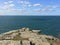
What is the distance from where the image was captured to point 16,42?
2319 cm

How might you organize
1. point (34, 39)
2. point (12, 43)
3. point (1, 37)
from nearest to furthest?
point (12, 43)
point (34, 39)
point (1, 37)

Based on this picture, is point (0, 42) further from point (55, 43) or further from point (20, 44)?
point (55, 43)

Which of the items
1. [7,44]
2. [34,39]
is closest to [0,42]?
[7,44]

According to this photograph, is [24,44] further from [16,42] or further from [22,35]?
[22,35]

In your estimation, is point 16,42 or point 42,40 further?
point 42,40

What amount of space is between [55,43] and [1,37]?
8.51 meters

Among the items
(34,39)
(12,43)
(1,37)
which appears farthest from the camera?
(1,37)

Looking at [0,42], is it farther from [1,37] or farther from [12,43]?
[1,37]

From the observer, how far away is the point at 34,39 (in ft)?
82.4

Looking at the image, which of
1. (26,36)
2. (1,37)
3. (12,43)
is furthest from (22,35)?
(12,43)

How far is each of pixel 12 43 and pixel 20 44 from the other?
42.8 inches

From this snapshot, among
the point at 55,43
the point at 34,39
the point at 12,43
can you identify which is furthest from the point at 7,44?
the point at 55,43

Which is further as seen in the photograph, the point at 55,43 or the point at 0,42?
the point at 55,43

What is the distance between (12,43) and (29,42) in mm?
2404
